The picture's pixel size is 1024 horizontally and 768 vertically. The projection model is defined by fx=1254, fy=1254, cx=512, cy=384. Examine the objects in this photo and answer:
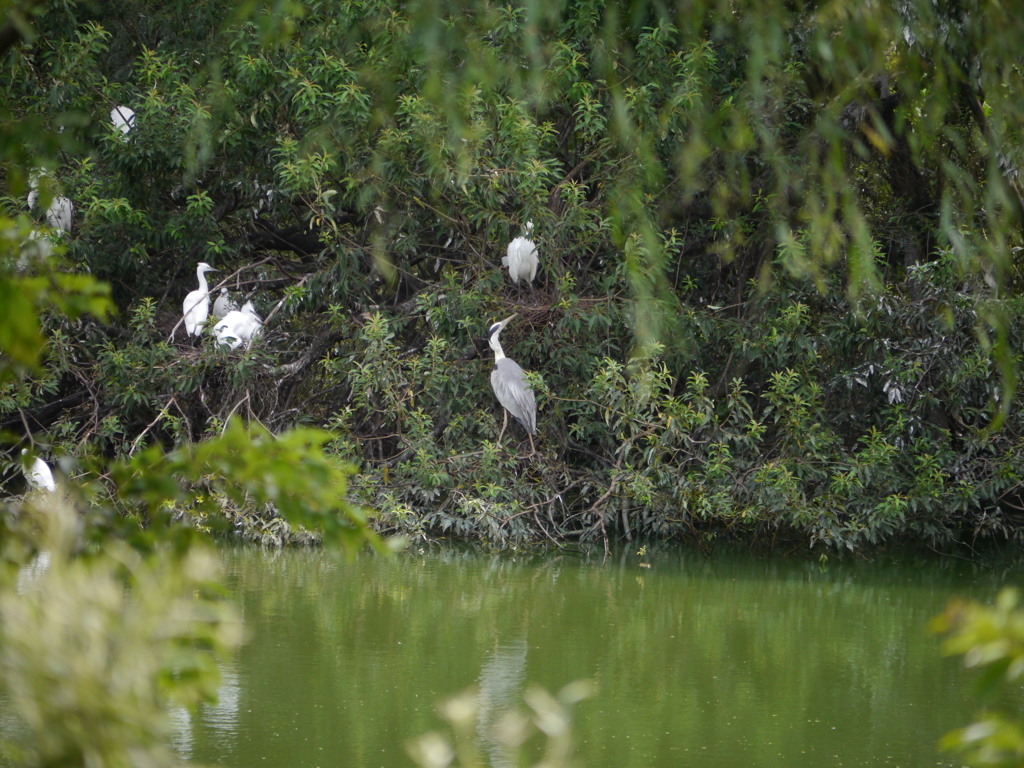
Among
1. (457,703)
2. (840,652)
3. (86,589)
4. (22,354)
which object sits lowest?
(840,652)

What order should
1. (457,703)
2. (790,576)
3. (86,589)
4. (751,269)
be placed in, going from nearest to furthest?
(86,589), (457,703), (790,576), (751,269)

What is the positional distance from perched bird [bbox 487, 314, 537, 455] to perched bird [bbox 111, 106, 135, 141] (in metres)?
2.20

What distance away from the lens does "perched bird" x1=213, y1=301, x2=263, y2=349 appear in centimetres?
667

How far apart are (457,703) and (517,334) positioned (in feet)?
19.2

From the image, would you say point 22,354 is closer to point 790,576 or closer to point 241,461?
point 241,461

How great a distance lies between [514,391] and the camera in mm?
6445

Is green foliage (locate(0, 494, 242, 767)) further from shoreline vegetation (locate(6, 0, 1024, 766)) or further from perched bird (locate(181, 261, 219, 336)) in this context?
perched bird (locate(181, 261, 219, 336))

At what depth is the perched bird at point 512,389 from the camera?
6.43 metres

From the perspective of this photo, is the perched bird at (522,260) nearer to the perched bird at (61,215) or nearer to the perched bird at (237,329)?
the perched bird at (237,329)

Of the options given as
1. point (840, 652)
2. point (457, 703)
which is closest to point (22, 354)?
point (457, 703)

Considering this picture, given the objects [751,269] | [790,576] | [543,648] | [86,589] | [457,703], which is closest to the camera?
[86,589]

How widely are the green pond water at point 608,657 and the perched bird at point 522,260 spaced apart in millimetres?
1487

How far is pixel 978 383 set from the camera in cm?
641

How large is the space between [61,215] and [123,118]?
2.13ft
